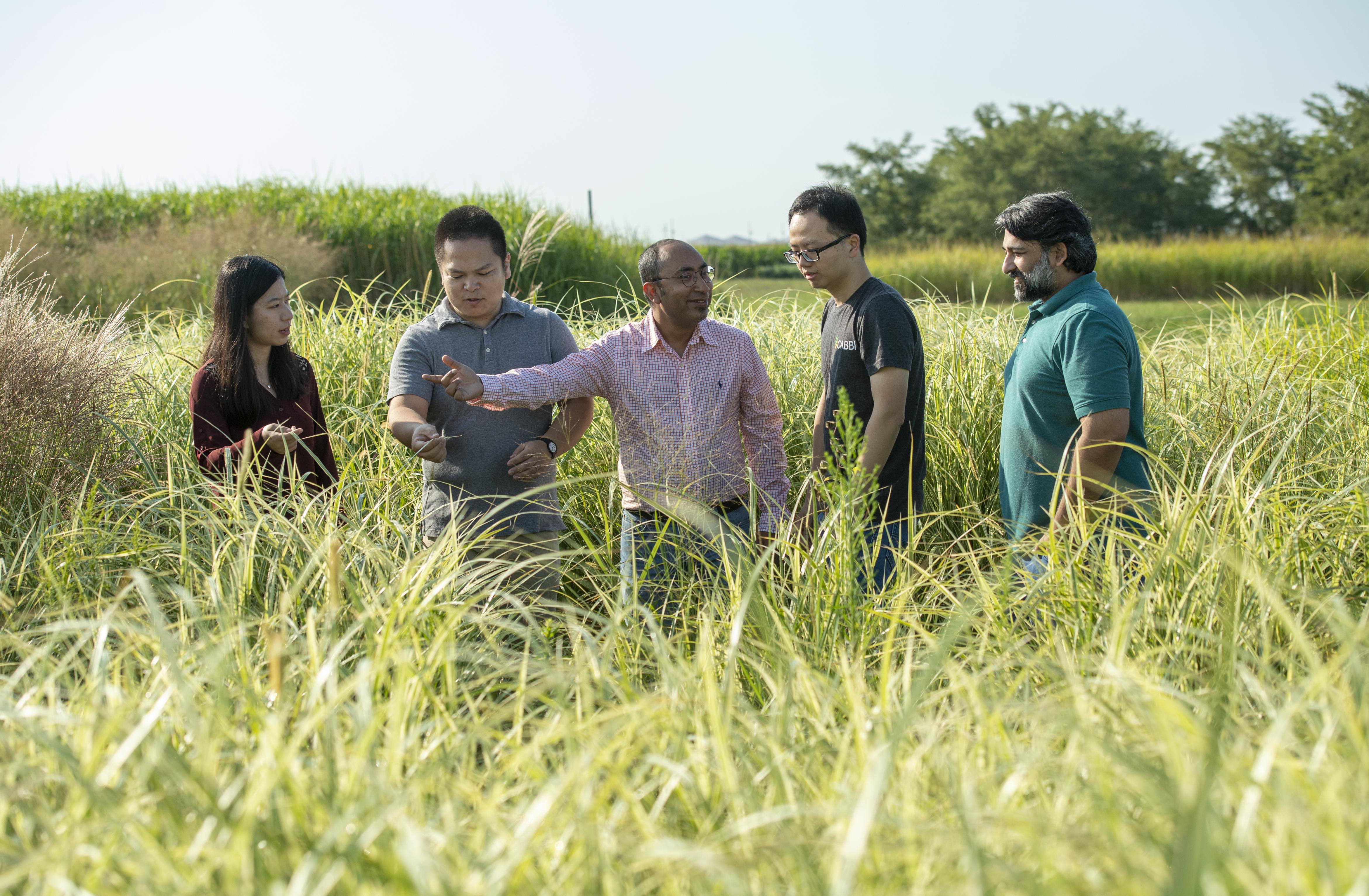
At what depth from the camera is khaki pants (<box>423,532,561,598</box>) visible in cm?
267

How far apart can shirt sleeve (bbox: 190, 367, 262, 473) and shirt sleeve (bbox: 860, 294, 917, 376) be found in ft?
6.30

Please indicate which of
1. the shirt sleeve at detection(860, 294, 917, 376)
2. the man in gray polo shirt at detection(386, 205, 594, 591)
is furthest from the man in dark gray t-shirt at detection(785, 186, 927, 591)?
the man in gray polo shirt at detection(386, 205, 594, 591)

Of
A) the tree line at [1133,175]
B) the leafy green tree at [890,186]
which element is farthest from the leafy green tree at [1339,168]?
the leafy green tree at [890,186]

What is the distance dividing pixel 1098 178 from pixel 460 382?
47337 mm

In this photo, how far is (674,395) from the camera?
290 centimetres

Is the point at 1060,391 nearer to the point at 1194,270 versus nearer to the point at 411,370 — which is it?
the point at 411,370

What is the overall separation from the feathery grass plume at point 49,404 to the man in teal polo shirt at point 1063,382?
113 inches

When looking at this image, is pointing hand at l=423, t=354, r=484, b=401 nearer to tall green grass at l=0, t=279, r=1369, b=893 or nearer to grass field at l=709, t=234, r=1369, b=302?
tall green grass at l=0, t=279, r=1369, b=893

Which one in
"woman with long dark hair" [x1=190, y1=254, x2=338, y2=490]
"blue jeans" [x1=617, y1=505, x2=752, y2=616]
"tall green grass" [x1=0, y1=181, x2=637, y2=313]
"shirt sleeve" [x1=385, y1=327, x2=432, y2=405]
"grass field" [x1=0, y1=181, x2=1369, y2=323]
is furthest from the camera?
"tall green grass" [x1=0, y1=181, x2=637, y2=313]

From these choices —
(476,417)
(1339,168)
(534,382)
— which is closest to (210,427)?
(476,417)

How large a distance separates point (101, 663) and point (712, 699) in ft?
3.45

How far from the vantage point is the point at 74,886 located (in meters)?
1.08

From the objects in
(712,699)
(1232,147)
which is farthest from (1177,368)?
(1232,147)

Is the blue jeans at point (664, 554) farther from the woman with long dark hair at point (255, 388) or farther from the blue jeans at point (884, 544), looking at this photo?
the woman with long dark hair at point (255, 388)
